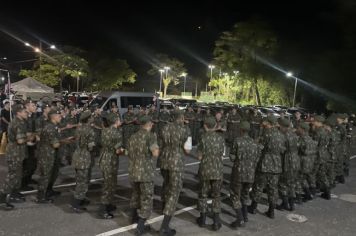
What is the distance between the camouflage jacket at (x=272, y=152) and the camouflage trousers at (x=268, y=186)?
146 millimetres

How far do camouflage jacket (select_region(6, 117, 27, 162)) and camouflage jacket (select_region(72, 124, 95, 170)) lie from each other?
3.55 feet

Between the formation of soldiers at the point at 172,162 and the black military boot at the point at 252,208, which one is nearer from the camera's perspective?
the formation of soldiers at the point at 172,162

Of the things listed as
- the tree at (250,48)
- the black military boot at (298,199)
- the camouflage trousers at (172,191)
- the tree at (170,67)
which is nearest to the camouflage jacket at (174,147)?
the camouflage trousers at (172,191)

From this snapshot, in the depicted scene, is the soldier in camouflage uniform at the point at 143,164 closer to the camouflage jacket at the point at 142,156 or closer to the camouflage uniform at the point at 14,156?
the camouflage jacket at the point at 142,156

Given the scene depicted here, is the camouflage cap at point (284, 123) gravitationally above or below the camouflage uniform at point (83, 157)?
above

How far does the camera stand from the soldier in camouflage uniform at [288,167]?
803cm

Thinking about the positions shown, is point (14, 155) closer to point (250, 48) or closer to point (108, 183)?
point (108, 183)

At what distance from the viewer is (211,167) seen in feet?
21.8

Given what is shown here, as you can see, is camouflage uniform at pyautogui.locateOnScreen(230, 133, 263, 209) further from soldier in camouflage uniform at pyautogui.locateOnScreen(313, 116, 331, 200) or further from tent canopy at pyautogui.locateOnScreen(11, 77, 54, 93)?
tent canopy at pyautogui.locateOnScreen(11, 77, 54, 93)

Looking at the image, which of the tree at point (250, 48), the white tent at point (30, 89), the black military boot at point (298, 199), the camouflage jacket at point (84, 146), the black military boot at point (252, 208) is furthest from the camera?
the tree at point (250, 48)

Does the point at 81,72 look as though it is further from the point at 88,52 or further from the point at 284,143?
the point at 284,143

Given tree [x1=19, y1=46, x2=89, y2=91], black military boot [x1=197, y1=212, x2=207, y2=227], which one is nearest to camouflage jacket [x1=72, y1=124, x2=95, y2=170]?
black military boot [x1=197, y1=212, x2=207, y2=227]

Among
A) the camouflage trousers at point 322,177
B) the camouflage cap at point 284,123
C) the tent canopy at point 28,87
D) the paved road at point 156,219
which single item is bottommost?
the paved road at point 156,219

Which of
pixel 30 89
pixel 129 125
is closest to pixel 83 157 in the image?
pixel 129 125
